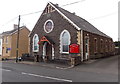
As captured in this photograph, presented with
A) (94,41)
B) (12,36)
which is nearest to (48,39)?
(94,41)

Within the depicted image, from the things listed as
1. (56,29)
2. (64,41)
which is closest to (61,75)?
(64,41)

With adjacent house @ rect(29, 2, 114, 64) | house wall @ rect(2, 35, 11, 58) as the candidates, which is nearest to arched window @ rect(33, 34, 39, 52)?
adjacent house @ rect(29, 2, 114, 64)

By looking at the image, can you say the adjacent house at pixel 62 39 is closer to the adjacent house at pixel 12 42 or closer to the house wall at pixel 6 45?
the adjacent house at pixel 12 42

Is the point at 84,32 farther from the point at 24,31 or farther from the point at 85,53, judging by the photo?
the point at 24,31

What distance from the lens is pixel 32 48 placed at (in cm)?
2331

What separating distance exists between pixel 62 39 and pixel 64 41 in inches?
19.4

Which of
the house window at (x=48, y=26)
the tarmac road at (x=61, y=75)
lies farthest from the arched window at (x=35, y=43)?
the tarmac road at (x=61, y=75)

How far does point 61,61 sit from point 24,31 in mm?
20658

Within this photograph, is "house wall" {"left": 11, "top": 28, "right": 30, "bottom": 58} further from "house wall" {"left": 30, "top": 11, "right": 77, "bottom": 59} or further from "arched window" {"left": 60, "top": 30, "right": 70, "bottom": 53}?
"arched window" {"left": 60, "top": 30, "right": 70, "bottom": 53}

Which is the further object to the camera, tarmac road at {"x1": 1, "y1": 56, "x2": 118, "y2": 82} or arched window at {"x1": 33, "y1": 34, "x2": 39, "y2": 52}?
arched window at {"x1": 33, "y1": 34, "x2": 39, "y2": 52}

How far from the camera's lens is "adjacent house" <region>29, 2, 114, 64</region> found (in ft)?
56.3

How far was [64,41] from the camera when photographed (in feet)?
61.7

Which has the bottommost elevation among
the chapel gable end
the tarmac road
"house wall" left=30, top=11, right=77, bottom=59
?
the tarmac road

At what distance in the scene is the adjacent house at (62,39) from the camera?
56.3ft
